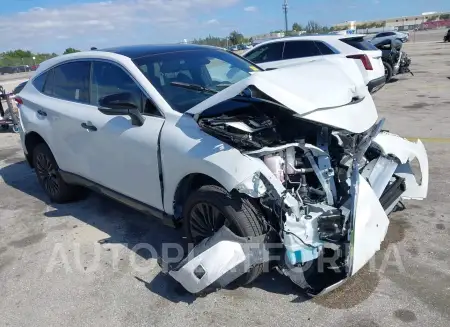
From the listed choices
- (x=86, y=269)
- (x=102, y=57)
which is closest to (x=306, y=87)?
(x=102, y=57)

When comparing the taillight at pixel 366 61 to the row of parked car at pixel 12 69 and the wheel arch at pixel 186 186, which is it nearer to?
the wheel arch at pixel 186 186

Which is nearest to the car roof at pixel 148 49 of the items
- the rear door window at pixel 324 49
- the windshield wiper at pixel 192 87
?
the windshield wiper at pixel 192 87

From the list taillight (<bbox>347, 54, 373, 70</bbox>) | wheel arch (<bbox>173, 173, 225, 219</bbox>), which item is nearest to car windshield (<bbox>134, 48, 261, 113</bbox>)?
wheel arch (<bbox>173, 173, 225, 219</bbox>)

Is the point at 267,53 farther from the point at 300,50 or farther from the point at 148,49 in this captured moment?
the point at 148,49

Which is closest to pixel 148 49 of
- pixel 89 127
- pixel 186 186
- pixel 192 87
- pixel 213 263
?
pixel 192 87

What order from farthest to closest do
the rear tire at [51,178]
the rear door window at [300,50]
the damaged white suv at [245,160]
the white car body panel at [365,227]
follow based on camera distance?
the rear door window at [300,50], the rear tire at [51,178], the damaged white suv at [245,160], the white car body panel at [365,227]

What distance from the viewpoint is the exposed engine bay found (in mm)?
2764

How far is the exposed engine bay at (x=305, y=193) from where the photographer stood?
276 centimetres

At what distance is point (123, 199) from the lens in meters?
3.95

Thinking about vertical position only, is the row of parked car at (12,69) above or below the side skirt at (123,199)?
above

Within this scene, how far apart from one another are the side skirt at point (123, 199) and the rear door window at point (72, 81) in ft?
A: 2.75

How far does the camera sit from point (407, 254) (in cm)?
350

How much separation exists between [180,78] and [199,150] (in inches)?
40.9

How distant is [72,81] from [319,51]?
23.6ft
